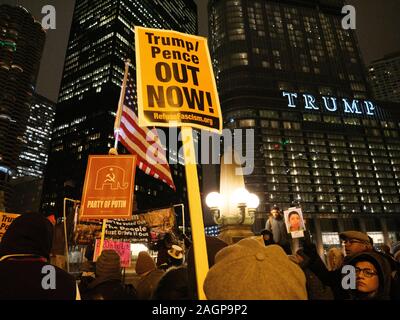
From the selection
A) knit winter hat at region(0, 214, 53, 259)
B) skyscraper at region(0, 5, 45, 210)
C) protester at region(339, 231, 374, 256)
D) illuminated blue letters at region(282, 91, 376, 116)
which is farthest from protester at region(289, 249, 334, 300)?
skyscraper at region(0, 5, 45, 210)

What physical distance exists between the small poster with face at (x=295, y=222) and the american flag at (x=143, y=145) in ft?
14.5

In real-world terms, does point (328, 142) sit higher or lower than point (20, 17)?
lower

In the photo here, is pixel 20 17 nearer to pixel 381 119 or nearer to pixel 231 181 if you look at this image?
pixel 381 119

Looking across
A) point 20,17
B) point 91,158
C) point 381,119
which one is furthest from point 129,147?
point 20,17

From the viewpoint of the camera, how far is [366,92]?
4806 inches

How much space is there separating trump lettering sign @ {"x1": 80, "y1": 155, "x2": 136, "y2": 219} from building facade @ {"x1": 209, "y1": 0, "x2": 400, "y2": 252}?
83149 millimetres

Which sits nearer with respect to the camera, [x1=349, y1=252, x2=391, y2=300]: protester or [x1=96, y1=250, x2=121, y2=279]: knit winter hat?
[x1=349, y1=252, x2=391, y2=300]: protester

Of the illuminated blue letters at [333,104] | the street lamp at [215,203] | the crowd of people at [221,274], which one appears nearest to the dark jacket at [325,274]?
the crowd of people at [221,274]

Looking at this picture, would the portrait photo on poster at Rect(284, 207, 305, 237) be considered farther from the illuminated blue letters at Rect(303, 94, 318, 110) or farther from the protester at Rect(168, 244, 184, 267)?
the illuminated blue letters at Rect(303, 94, 318, 110)

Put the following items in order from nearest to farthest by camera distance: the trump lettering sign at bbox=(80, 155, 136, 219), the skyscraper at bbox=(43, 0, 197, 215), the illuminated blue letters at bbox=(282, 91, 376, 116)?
1. the trump lettering sign at bbox=(80, 155, 136, 219)
2. the skyscraper at bbox=(43, 0, 197, 215)
3. the illuminated blue letters at bbox=(282, 91, 376, 116)

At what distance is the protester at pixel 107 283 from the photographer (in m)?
2.96

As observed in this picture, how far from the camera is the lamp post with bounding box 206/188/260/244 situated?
10789 millimetres

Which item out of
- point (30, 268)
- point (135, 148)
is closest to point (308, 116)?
point (135, 148)

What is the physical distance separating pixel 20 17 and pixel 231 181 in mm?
234248
